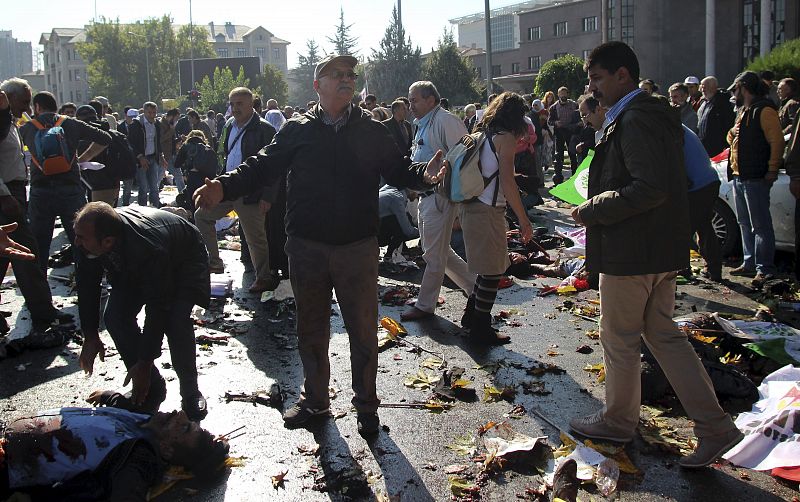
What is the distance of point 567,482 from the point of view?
13.4 ft

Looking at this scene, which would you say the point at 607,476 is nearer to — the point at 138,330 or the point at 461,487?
the point at 461,487

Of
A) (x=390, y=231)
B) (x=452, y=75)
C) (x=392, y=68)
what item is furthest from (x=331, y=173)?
(x=392, y=68)

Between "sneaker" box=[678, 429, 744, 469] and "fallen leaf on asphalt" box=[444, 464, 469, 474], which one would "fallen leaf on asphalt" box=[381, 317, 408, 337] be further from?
"sneaker" box=[678, 429, 744, 469]

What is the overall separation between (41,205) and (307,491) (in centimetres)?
531

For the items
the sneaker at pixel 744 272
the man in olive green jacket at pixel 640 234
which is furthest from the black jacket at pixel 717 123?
the man in olive green jacket at pixel 640 234

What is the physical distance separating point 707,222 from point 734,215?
1898mm

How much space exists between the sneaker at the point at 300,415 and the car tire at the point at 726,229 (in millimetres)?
6455

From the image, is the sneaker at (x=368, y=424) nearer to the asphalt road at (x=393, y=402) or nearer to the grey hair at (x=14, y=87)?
the asphalt road at (x=393, y=402)

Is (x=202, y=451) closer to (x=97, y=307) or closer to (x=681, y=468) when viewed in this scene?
(x=97, y=307)

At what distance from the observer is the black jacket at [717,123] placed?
458 inches

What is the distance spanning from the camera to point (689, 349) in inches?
177

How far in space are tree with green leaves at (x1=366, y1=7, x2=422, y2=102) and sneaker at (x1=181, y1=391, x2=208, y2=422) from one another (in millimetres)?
60647

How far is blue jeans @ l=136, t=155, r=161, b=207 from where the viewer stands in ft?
55.3

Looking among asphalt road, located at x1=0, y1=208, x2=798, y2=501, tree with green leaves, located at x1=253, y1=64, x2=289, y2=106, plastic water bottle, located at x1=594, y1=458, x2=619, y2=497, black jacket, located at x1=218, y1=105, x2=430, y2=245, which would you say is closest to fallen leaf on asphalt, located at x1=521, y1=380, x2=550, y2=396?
asphalt road, located at x1=0, y1=208, x2=798, y2=501
